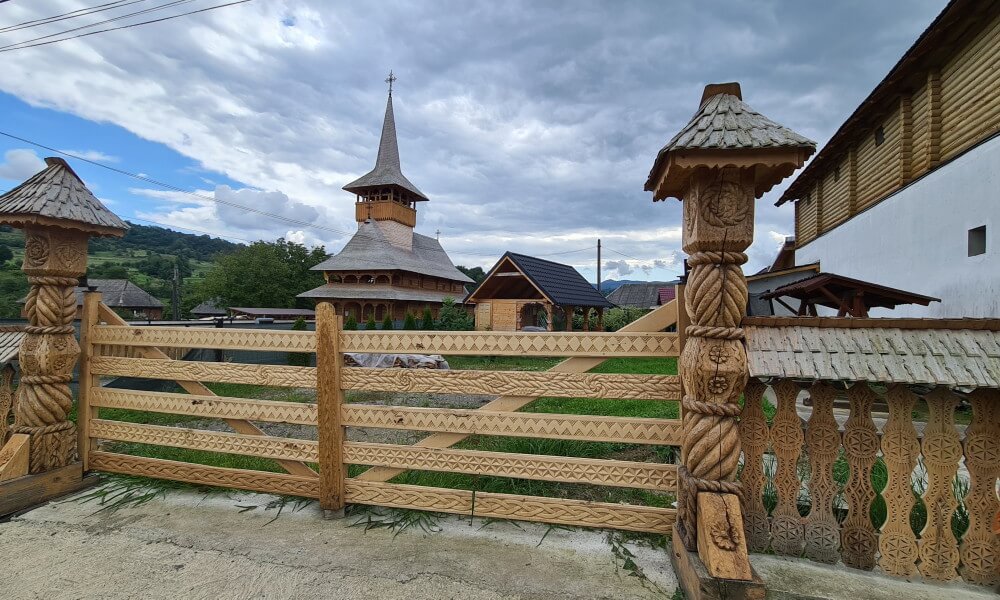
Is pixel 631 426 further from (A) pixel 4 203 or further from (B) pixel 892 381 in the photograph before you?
(A) pixel 4 203

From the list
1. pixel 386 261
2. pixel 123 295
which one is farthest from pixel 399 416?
pixel 123 295

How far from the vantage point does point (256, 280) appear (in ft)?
139

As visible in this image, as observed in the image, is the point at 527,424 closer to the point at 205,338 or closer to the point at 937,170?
the point at 205,338

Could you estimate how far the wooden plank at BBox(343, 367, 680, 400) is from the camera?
8.48 ft

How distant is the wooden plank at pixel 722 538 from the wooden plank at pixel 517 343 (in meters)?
0.80

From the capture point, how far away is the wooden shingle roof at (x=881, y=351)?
1963 mm

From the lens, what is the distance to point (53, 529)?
2793 mm

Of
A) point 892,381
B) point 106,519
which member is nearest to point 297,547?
point 106,519

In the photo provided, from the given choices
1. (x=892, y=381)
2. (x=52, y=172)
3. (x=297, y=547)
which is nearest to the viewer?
(x=892, y=381)

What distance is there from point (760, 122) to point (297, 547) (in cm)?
348

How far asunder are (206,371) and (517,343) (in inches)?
94.7

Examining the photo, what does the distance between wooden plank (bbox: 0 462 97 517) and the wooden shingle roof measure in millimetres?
4843

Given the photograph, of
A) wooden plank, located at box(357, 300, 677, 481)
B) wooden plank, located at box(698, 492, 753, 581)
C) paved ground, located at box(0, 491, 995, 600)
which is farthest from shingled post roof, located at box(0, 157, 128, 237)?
wooden plank, located at box(698, 492, 753, 581)

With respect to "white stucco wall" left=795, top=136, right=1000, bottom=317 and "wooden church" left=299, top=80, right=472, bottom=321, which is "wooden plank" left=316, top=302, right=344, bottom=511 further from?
"wooden church" left=299, top=80, right=472, bottom=321
